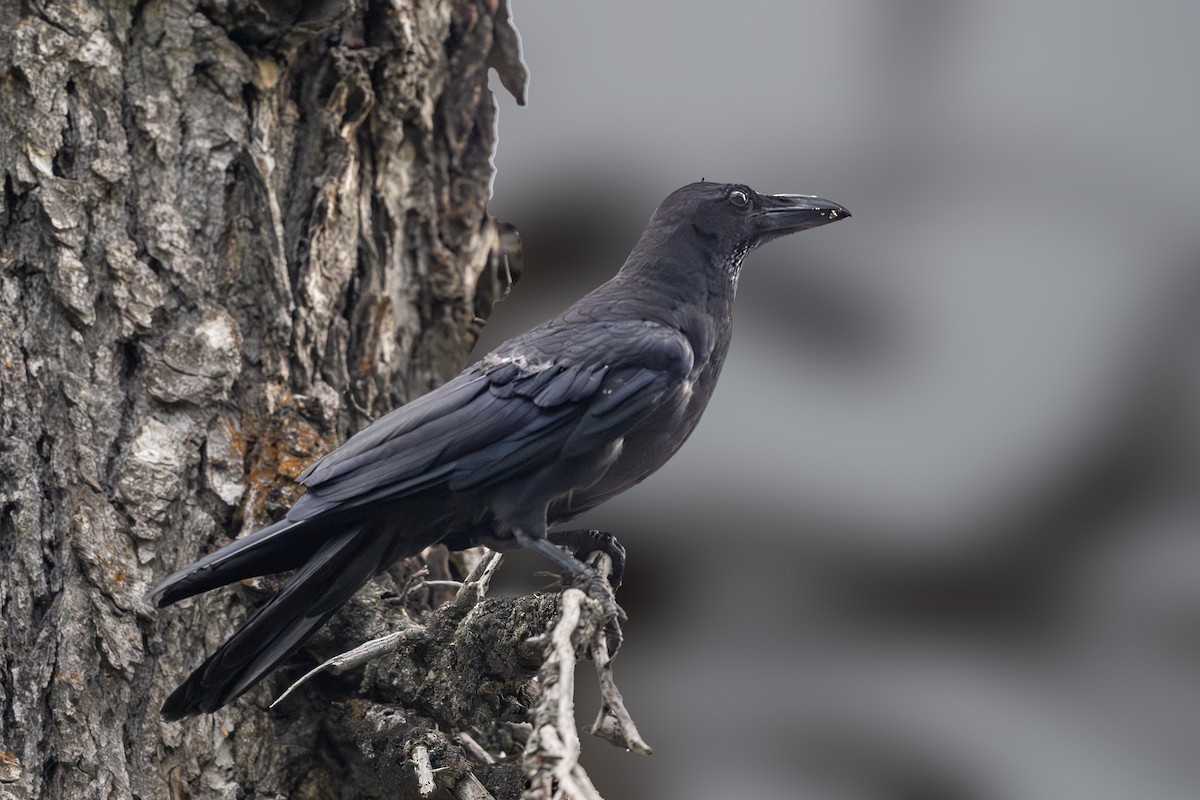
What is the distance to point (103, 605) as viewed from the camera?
2.87 meters

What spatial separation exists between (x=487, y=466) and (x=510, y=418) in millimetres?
149

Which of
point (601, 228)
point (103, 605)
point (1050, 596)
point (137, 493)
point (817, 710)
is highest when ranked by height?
point (601, 228)

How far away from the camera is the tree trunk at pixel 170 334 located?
284 centimetres

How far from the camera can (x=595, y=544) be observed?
3365 mm

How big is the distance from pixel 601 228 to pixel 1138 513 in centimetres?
196

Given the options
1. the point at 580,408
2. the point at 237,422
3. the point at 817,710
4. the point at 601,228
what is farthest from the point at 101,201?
the point at 817,710

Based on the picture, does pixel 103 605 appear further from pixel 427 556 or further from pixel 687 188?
pixel 687 188

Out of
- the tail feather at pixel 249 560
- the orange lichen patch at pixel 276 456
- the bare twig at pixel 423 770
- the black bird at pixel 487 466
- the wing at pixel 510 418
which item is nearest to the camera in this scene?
the bare twig at pixel 423 770

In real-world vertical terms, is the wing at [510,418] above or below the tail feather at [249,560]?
above

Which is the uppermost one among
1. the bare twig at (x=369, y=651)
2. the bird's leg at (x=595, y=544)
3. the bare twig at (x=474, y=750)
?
the bird's leg at (x=595, y=544)

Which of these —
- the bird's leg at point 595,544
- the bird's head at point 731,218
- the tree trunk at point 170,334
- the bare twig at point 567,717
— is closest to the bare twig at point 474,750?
the tree trunk at point 170,334

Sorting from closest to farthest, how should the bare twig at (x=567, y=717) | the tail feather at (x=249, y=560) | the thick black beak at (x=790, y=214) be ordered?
the bare twig at (x=567, y=717) < the tail feather at (x=249, y=560) < the thick black beak at (x=790, y=214)

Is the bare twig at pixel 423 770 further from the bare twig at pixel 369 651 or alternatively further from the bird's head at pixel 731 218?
the bird's head at pixel 731 218

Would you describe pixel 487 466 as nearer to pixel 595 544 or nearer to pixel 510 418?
pixel 510 418
